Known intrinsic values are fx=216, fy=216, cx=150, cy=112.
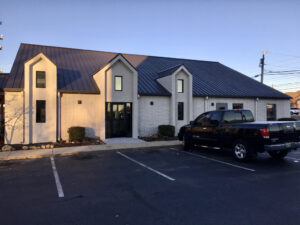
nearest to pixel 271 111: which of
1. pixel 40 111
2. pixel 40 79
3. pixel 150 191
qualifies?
pixel 150 191

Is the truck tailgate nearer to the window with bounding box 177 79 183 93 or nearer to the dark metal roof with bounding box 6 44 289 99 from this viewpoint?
the dark metal roof with bounding box 6 44 289 99

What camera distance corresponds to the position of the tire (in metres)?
8.25

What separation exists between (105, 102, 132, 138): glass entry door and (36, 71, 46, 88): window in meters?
4.19

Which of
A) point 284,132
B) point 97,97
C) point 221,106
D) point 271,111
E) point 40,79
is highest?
point 40,79

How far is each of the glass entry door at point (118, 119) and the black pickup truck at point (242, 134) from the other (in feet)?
17.6

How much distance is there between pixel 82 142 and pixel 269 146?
406 inches

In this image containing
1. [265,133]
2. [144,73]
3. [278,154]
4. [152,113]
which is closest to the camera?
[265,133]

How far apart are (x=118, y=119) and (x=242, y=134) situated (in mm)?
8841

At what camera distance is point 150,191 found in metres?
5.50

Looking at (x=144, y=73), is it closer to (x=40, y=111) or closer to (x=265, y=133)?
(x=40, y=111)

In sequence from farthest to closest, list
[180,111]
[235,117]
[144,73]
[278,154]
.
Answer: [144,73], [180,111], [235,117], [278,154]

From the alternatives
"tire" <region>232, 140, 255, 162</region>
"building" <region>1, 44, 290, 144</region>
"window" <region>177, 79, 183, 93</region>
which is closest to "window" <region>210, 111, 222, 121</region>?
"tire" <region>232, 140, 255, 162</region>

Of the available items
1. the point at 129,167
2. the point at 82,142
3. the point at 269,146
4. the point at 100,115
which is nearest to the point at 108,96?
the point at 100,115

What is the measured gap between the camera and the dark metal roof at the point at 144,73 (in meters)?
15.2
